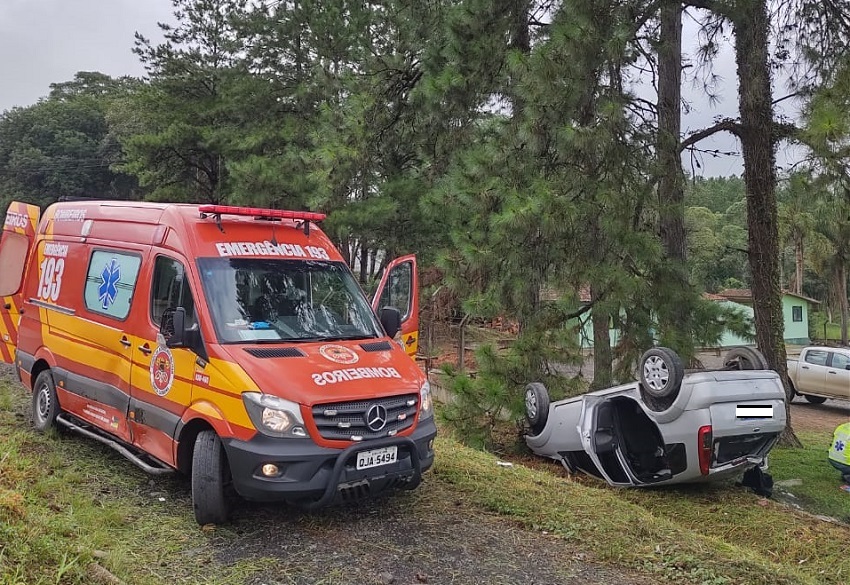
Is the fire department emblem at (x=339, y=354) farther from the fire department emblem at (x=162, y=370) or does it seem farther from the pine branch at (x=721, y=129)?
the pine branch at (x=721, y=129)

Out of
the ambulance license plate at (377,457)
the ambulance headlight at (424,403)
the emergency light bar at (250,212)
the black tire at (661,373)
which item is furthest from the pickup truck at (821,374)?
the ambulance license plate at (377,457)

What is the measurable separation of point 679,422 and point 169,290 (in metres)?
5.10

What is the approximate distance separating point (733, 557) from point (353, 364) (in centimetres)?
296

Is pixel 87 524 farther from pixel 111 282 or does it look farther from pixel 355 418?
pixel 111 282

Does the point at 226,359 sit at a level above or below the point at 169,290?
below

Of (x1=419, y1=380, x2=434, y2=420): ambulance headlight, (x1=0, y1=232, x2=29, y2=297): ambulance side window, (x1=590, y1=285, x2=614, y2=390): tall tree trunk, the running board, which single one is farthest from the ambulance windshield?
(x1=590, y1=285, x2=614, y2=390): tall tree trunk

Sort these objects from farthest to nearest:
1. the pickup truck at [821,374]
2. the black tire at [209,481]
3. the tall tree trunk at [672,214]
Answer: the pickup truck at [821,374]
the tall tree trunk at [672,214]
the black tire at [209,481]

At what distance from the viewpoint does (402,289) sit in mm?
7438

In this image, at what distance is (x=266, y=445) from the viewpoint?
Answer: 433cm

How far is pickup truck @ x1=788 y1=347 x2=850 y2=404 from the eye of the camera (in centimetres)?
1742

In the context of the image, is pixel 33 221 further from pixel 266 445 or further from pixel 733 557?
pixel 733 557

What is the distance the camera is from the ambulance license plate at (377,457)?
4496 mm

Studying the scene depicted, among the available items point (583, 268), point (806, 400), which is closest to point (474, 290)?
point (583, 268)

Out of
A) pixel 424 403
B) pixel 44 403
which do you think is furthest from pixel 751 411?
pixel 44 403
